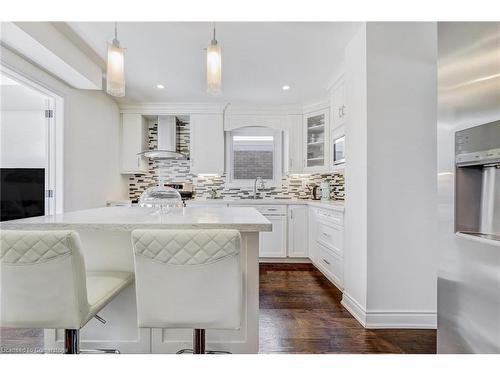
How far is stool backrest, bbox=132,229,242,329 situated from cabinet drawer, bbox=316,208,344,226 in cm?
187

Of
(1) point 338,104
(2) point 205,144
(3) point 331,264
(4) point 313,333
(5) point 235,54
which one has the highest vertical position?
(5) point 235,54

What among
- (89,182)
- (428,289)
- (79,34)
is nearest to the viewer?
(428,289)

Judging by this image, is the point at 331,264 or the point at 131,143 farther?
the point at 131,143

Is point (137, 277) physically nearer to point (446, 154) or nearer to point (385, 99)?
point (446, 154)

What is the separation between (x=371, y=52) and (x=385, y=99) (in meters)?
0.38

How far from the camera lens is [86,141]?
3400mm

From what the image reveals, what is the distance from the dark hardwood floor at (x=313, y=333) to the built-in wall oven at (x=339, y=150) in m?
1.48

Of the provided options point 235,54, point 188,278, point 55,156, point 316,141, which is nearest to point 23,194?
point 55,156

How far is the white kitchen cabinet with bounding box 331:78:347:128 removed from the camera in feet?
10.2

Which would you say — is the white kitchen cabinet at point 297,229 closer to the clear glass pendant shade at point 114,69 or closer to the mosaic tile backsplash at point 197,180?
the mosaic tile backsplash at point 197,180

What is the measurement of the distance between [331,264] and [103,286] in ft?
8.05

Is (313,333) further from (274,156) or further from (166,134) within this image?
(166,134)

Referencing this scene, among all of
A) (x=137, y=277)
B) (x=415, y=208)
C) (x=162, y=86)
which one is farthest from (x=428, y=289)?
Answer: (x=162, y=86)

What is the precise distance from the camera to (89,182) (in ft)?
11.4
